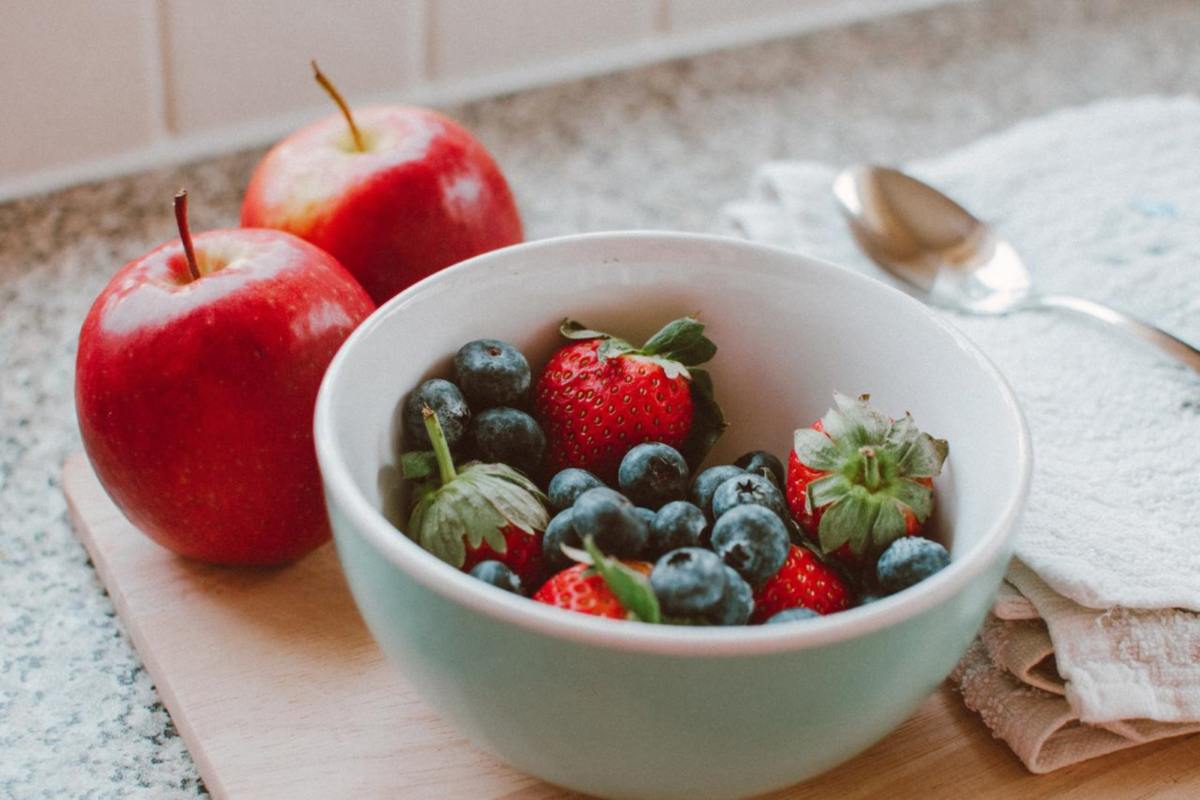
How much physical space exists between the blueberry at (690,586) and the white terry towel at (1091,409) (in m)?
0.17

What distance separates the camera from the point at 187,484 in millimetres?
559

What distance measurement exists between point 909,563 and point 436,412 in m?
0.19

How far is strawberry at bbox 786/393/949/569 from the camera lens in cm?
49

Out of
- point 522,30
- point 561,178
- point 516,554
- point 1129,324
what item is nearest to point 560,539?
point 516,554

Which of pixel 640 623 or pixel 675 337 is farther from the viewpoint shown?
pixel 675 337

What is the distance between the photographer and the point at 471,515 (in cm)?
49

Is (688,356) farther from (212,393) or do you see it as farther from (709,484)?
(212,393)

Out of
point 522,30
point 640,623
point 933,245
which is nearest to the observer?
point 640,623

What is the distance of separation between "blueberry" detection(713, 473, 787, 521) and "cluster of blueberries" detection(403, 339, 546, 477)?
0.28 ft

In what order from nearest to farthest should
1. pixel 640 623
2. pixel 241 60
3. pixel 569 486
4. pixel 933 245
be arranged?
pixel 640 623
pixel 569 486
pixel 933 245
pixel 241 60

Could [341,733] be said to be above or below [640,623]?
below

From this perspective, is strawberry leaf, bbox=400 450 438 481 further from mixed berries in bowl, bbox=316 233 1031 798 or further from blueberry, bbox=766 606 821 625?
blueberry, bbox=766 606 821 625

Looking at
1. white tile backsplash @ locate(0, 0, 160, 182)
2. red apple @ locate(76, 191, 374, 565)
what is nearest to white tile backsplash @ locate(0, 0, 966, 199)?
white tile backsplash @ locate(0, 0, 160, 182)

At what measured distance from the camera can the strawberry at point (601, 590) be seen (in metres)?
0.42
